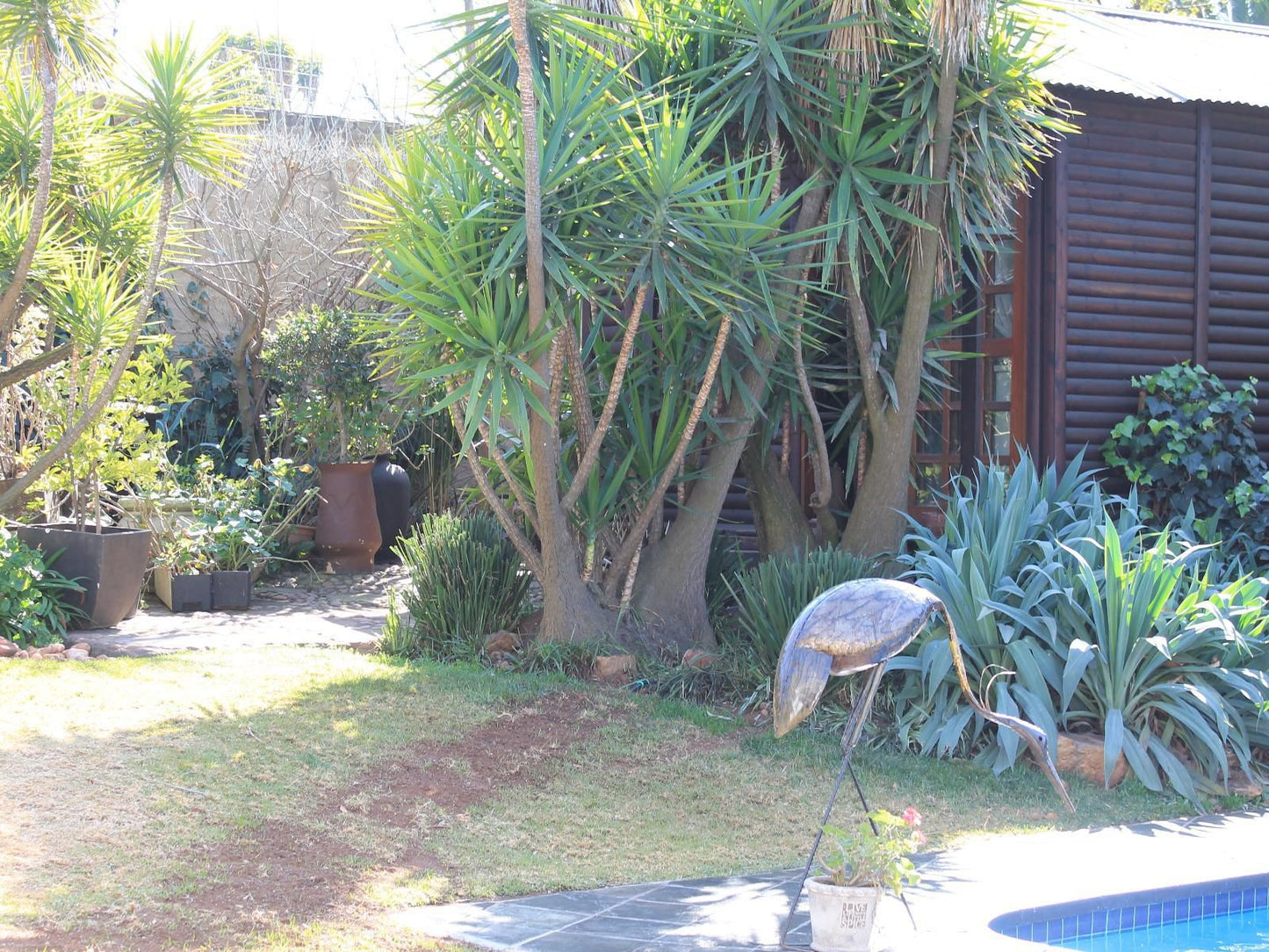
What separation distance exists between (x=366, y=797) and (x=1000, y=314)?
5643mm

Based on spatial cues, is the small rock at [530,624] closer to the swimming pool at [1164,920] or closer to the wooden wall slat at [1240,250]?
the swimming pool at [1164,920]

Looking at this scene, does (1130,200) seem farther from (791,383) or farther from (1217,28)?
(1217,28)

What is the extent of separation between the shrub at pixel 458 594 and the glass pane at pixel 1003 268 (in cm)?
389

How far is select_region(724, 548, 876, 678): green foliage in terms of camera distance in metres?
6.57

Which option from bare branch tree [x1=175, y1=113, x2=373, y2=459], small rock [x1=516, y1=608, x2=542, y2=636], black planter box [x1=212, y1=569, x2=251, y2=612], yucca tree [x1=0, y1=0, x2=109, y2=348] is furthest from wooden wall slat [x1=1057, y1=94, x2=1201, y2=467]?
bare branch tree [x1=175, y1=113, x2=373, y2=459]

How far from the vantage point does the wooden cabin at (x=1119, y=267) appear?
26.5 feet

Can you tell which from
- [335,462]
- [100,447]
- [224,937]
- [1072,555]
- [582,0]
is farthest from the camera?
[335,462]

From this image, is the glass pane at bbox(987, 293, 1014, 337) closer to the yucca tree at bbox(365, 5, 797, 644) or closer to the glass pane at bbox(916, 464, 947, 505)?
the glass pane at bbox(916, 464, 947, 505)

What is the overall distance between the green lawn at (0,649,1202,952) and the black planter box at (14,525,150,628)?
1290 millimetres

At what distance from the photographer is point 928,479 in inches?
352

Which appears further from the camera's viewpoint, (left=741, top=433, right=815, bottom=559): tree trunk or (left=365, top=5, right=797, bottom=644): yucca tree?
(left=741, top=433, right=815, bottom=559): tree trunk

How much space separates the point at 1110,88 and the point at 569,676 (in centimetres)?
496

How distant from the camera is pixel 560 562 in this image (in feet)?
22.9

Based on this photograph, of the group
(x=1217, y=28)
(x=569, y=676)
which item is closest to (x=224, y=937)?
(x=569, y=676)
